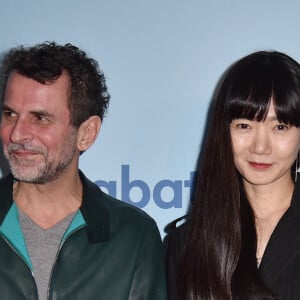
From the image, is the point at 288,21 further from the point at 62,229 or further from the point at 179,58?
the point at 62,229

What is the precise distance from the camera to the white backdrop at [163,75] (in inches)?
83.5

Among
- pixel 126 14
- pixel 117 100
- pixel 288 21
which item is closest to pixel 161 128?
pixel 117 100

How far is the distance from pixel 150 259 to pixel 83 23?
2.76 ft

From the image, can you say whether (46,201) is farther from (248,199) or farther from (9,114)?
(248,199)

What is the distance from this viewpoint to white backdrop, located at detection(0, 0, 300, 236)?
2.12 m

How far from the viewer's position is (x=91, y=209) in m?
1.78

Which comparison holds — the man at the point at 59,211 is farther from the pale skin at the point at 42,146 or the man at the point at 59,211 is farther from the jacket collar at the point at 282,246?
the jacket collar at the point at 282,246

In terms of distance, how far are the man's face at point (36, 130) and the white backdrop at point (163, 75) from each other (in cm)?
37

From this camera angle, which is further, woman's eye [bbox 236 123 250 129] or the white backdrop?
the white backdrop

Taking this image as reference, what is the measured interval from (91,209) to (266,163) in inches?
19.4

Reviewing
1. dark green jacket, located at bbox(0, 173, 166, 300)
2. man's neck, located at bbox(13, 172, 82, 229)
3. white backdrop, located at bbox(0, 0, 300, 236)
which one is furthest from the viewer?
white backdrop, located at bbox(0, 0, 300, 236)

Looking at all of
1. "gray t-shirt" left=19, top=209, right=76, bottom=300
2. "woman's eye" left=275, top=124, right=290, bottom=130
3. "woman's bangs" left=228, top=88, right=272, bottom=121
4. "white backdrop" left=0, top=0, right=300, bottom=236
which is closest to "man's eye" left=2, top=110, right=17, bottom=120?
"gray t-shirt" left=19, top=209, right=76, bottom=300

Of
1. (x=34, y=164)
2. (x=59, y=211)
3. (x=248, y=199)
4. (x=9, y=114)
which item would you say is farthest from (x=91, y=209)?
(x=248, y=199)

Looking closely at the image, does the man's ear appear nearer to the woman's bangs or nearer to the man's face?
the man's face
